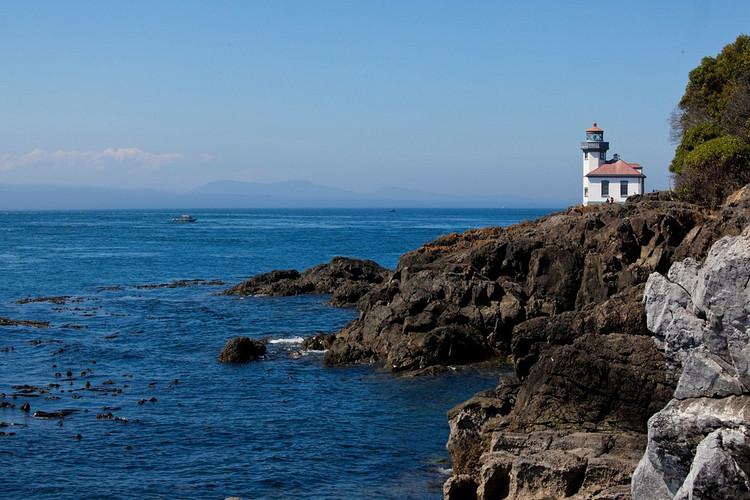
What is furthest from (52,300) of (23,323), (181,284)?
(181,284)

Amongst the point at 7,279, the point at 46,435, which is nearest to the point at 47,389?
the point at 46,435

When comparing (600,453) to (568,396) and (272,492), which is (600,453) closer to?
(568,396)

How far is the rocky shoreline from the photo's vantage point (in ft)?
71.0

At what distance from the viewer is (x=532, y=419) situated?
23.2m

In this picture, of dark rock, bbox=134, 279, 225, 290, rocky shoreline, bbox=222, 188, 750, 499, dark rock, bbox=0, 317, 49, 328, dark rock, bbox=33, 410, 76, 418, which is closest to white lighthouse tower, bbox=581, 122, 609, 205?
rocky shoreline, bbox=222, 188, 750, 499

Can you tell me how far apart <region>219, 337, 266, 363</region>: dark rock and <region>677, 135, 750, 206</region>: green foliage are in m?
26.7

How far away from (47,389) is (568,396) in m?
23.4

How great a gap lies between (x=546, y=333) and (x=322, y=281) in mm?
42545

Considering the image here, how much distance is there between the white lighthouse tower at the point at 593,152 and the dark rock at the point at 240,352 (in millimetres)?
55778

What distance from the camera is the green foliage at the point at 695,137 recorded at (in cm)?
5484

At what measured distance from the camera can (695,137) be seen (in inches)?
2183

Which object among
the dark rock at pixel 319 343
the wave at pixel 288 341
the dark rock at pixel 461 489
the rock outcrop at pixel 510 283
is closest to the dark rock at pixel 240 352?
the dark rock at pixel 319 343

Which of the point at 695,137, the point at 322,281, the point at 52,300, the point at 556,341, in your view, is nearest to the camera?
the point at 556,341

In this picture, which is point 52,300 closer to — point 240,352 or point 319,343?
point 240,352
